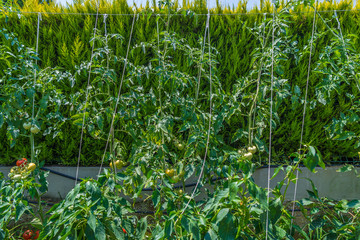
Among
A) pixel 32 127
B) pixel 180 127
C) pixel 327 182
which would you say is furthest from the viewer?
pixel 327 182

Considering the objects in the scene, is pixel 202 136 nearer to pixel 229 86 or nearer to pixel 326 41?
pixel 229 86

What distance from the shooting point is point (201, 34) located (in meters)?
2.71

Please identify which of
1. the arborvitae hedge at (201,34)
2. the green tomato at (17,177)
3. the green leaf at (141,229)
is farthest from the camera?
the arborvitae hedge at (201,34)

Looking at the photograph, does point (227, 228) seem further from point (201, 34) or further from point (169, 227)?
point (201, 34)

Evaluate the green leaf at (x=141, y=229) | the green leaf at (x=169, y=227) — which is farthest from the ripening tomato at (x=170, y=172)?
the green leaf at (x=169, y=227)

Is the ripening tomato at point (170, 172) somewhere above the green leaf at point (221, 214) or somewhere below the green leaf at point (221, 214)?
below

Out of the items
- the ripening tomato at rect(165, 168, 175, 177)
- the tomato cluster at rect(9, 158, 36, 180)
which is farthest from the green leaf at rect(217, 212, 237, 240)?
the tomato cluster at rect(9, 158, 36, 180)

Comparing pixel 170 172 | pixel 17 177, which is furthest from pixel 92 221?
pixel 170 172

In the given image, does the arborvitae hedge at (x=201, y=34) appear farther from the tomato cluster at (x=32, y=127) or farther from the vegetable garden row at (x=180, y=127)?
the tomato cluster at (x=32, y=127)

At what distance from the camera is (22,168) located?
5.55ft

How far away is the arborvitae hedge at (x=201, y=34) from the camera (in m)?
2.67

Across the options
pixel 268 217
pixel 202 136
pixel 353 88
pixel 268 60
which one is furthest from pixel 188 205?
pixel 353 88

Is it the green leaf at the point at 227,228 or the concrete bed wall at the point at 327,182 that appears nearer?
the green leaf at the point at 227,228

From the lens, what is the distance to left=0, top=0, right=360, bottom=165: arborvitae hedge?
2.67 meters
